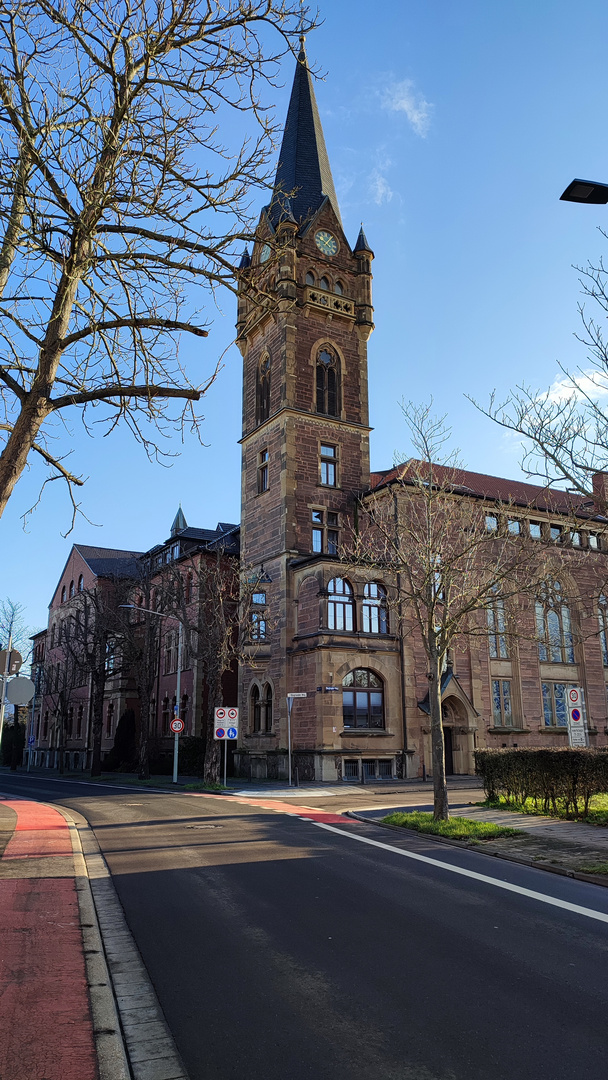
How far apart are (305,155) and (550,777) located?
40772 mm

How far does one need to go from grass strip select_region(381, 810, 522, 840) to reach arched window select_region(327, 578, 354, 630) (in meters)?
18.9

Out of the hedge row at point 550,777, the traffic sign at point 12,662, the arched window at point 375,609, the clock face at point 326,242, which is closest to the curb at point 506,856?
the hedge row at point 550,777

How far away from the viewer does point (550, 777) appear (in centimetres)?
1680

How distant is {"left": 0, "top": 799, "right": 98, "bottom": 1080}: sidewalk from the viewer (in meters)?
4.20

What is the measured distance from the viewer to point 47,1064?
4141 millimetres

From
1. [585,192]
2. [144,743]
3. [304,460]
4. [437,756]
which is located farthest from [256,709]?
[585,192]

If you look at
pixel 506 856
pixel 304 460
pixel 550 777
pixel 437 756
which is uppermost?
pixel 304 460

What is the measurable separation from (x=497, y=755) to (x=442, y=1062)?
15.4 m

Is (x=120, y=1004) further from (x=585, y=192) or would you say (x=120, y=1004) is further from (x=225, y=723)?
(x=225, y=723)

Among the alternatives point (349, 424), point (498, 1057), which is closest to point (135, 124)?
point (498, 1057)

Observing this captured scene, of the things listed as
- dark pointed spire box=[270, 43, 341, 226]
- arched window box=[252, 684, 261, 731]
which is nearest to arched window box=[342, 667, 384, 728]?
arched window box=[252, 684, 261, 731]

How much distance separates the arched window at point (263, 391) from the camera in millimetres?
42781

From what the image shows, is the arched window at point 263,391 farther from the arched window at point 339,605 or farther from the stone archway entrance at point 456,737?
the stone archway entrance at point 456,737

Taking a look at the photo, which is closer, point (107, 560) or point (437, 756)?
point (437, 756)
